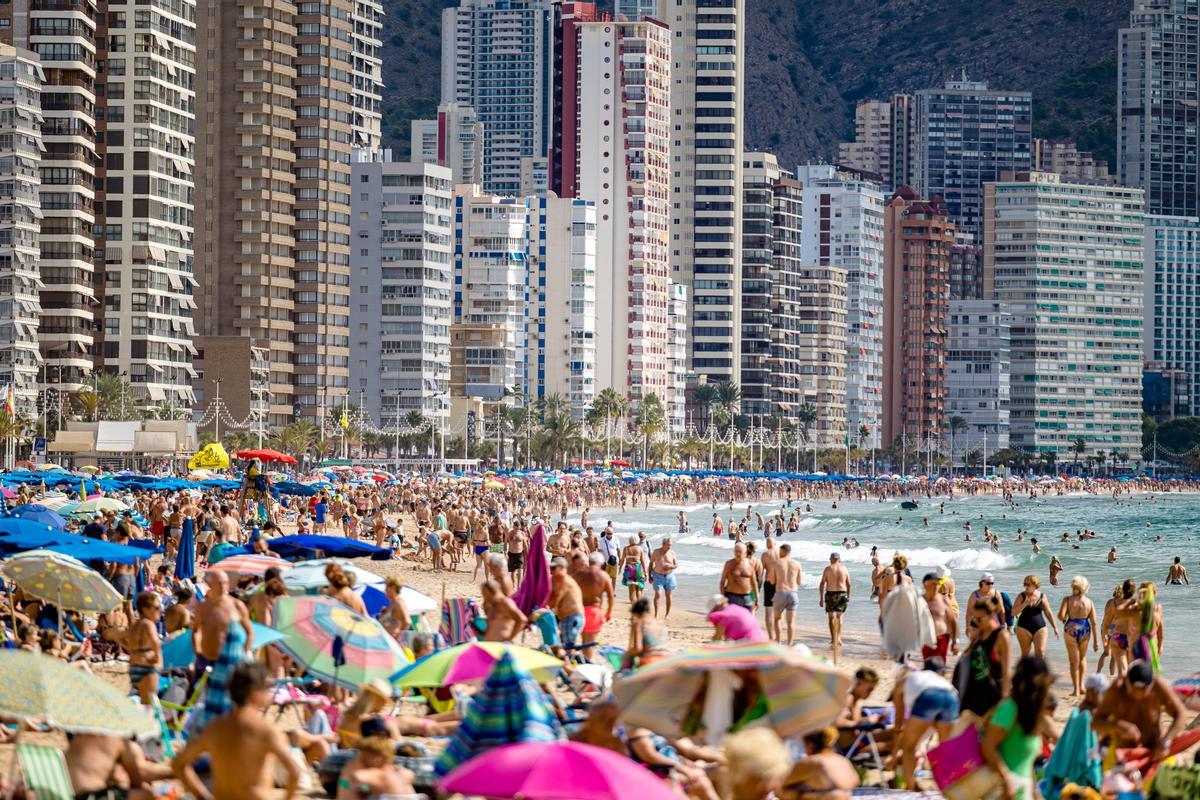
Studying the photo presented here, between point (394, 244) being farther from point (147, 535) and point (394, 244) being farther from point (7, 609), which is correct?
point (7, 609)

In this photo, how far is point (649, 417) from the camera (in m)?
149

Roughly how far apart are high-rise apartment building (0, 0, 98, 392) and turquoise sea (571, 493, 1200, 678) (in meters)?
26.0

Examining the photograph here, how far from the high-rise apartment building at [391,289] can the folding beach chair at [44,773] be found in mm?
114910

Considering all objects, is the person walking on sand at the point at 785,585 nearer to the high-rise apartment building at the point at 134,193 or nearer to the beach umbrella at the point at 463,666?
the beach umbrella at the point at 463,666

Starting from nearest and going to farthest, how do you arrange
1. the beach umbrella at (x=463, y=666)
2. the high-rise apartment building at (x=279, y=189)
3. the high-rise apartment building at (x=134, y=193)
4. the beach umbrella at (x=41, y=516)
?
the beach umbrella at (x=463, y=666), the beach umbrella at (x=41, y=516), the high-rise apartment building at (x=134, y=193), the high-rise apartment building at (x=279, y=189)

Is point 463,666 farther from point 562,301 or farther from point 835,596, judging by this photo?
point 562,301

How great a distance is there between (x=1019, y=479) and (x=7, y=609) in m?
162

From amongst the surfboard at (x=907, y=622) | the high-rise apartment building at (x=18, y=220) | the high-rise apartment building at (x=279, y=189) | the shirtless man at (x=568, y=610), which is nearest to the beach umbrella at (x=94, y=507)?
the shirtless man at (x=568, y=610)

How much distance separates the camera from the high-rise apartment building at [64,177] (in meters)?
91.5

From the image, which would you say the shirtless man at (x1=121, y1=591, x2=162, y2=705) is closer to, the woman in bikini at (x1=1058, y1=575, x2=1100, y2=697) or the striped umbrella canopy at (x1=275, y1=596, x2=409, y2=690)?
the striped umbrella canopy at (x1=275, y1=596, x2=409, y2=690)

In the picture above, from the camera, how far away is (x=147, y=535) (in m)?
35.1

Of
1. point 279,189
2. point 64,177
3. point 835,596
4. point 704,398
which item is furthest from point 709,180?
point 835,596

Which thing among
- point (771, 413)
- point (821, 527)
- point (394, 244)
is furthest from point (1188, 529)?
point (771, 413)

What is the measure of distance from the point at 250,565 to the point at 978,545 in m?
58.7
